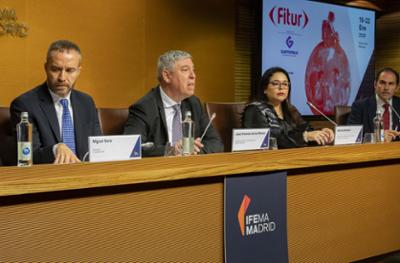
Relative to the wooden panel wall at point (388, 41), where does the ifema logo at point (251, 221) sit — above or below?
below

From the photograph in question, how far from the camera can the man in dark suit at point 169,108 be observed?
2.71 metres

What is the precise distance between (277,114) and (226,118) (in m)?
0.31

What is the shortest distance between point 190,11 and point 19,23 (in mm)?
1745

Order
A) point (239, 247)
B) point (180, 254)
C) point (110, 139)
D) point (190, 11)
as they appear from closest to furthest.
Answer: point (180, 254) → point (239, 247) → point (110, 139) → point (190, 11)

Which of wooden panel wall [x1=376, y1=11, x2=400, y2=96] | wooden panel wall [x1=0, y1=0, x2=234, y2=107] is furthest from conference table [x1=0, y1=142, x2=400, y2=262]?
wooden panel wall [x1=376, y1=11, x2=400, y2=96]

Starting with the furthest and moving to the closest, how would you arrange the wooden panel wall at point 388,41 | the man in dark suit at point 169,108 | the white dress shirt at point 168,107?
the wooden panel wall at point 388,41, the white dress shirt at point 168,107, the man in dark suit at point 169,108

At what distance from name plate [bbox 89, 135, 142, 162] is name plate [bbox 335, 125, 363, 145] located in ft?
3.56

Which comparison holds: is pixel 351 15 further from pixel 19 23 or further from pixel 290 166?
pixel 290 166

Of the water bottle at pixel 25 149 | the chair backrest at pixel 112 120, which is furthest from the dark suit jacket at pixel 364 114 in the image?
the water bottle at pixel 25 149

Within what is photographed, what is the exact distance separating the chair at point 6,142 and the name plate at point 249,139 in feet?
3.14

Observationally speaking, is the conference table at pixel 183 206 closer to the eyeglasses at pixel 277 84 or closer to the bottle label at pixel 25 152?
the bottle label at pixel 25 152

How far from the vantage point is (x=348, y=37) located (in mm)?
6125

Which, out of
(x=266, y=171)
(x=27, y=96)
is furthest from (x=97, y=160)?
(x=27, y=96)

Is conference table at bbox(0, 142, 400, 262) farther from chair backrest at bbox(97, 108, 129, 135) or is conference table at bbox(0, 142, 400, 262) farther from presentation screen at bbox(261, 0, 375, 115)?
presentation screen at bbox(261, 0, 375, 115)
